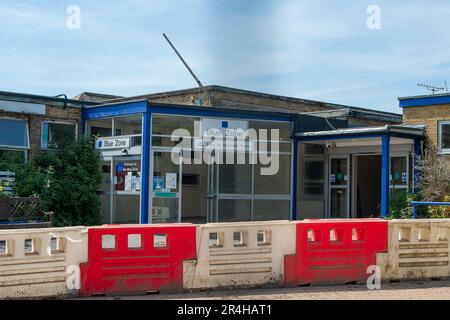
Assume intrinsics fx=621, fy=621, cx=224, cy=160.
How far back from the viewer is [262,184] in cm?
1719

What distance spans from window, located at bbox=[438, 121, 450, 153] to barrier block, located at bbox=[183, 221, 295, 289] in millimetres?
9248

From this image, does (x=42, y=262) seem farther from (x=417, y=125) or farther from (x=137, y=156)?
(x=417, y=125)

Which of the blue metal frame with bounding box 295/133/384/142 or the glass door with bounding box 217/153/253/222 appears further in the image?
the glass door with bounding box 217/153/253/222

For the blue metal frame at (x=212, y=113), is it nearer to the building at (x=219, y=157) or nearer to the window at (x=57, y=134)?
the building at (x=219, y=157)

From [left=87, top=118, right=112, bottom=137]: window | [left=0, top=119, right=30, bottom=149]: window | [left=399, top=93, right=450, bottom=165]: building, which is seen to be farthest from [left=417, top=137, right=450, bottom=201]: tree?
[left=0, top=119, right=30, bottom=149]: window

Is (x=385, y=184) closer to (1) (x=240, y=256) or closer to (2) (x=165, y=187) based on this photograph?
(2) (x=165, y=187)

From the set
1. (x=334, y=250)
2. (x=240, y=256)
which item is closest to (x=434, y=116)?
(x=334, y=250)

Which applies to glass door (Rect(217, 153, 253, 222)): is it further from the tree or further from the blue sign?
the tree

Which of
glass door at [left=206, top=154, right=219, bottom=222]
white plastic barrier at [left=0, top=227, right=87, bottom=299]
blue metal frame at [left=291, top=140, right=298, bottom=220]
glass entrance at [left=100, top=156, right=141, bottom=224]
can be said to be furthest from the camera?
blue metal frame at [left=291, top=140, right=298, bottom=220]

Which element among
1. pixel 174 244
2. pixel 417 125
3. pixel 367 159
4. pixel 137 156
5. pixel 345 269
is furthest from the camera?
pixel 367 159

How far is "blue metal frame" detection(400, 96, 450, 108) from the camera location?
54.1 ft
